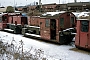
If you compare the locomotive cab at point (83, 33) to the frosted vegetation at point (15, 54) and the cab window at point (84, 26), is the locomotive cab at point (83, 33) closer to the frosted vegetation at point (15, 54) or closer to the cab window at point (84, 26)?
the cab window at point (84, 26)

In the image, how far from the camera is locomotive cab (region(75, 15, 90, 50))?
10086mm

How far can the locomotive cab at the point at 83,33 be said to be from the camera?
10.1 metres

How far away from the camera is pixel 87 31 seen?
1012cm

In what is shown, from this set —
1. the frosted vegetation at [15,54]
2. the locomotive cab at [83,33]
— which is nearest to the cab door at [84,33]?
the locomotive cab at [83,33]

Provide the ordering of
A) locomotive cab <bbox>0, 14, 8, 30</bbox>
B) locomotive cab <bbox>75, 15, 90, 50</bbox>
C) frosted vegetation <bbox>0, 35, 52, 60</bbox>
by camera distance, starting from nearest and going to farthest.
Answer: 1. frosted vegetation <bbox>0, 35, 52, 60</bbox>
2. locomotive cab <bbox>75, 15, 90, 50</bbox>
3. locomotive cab <bbox>0, 14, 8, 30</bbox>

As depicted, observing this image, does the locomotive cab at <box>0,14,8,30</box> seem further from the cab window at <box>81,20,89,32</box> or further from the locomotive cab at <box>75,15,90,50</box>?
the cab window at <box>81,20,89,32</box>

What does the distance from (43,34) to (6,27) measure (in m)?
8.37

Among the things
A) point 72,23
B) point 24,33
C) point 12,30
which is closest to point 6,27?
point 12,30

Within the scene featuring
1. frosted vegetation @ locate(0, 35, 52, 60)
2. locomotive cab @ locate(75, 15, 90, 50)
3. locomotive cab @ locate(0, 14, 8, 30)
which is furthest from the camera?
locomotive cab @ locate(0, 14, 8, 30)

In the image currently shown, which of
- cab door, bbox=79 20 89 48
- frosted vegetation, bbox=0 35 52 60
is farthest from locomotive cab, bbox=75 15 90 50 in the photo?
frosted vegetation, bbox=0 35 52 60

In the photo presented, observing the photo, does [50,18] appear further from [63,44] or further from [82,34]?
[82,34]

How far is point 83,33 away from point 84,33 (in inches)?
3.2

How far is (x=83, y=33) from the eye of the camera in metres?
10.4

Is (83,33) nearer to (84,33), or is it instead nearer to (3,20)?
(84,33)
